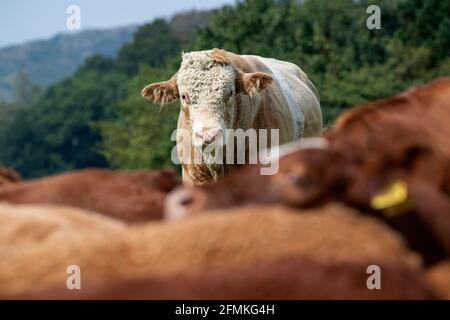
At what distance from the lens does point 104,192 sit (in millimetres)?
8008

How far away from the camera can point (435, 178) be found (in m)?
7.95

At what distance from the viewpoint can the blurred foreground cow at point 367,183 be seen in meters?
7.49

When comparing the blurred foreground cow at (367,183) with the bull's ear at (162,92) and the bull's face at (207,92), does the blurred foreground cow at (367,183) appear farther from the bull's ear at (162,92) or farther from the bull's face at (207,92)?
the bull's ear at (162,92)

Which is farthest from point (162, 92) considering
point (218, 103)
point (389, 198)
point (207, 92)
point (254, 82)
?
point (389, 198)

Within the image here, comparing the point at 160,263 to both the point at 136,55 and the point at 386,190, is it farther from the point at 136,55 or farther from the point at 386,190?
the point at 136,55

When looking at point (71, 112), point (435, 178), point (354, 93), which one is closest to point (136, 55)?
point (71, 112)

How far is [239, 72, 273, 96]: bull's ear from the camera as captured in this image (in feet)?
48.0

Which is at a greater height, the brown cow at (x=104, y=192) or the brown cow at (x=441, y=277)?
the brown cow at (x=104, y=192)

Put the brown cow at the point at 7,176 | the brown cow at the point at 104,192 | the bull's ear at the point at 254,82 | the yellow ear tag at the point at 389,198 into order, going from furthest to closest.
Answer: the bull's ear at the point at 254,82
the brown cow at the point at 7,176
the brown cow at the point at 104,192
the yellow ear tag at the point at 389,198

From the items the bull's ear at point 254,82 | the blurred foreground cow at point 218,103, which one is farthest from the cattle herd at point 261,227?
the bull's ear at point 254,82

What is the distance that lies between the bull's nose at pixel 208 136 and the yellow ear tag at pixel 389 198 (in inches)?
258

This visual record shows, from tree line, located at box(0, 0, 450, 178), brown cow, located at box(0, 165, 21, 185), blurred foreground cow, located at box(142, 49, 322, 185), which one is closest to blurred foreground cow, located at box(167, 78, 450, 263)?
brown cow, located at box(0, 165, 21, 185)

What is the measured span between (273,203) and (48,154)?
340 feet

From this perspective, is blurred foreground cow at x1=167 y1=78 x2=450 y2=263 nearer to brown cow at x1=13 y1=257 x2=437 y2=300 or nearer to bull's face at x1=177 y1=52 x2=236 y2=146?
brown cow at x1=13 y1=257 x2=437 y2=300
